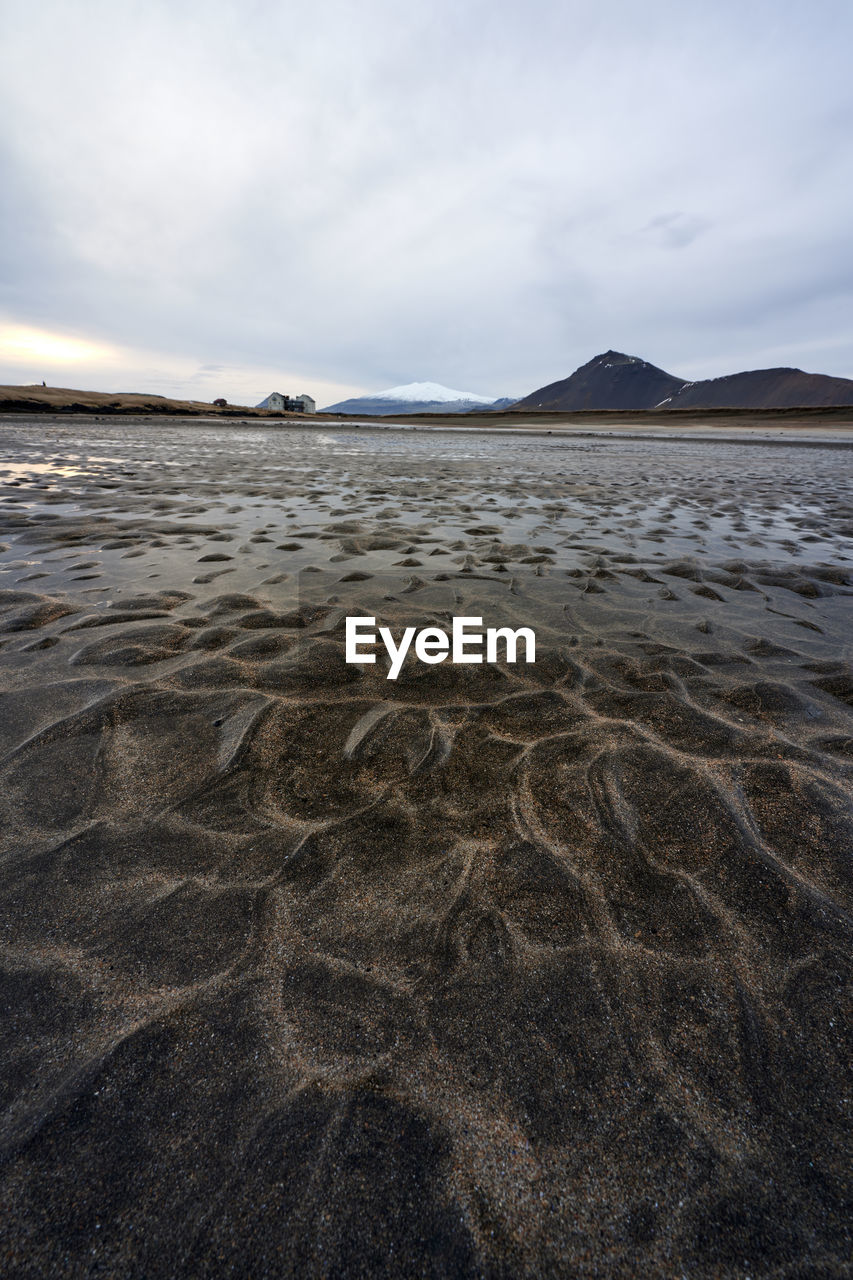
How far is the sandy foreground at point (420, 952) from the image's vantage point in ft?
3.20

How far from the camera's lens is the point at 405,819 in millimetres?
1938

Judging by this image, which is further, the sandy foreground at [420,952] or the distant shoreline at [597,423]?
the distant shoreline at [597,423]

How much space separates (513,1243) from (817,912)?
1317mm

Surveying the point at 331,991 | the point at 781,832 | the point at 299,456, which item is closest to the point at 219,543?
the point at 331,991
